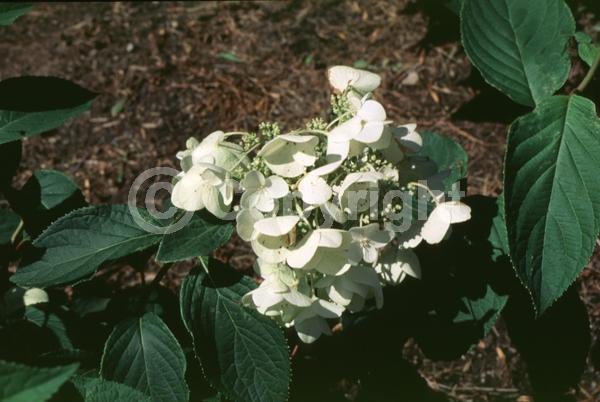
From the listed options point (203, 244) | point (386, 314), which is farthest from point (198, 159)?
point (386, 314)

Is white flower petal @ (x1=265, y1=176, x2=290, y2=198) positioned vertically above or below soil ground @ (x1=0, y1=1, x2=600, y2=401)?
above

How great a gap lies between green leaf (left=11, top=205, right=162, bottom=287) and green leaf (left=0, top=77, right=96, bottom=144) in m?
0.24

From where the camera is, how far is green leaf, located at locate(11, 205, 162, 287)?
1.43 metres

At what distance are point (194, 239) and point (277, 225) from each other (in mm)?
237

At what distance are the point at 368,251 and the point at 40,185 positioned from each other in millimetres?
1112

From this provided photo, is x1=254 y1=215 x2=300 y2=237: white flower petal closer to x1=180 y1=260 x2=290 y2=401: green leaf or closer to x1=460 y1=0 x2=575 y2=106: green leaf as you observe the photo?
x1=180 y1=260 x2=290 y2=401: green leaf

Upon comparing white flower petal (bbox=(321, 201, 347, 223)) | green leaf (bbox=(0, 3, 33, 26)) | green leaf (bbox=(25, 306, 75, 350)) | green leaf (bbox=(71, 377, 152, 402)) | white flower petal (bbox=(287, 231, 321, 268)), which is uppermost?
green leaf (bbox=(0, 3, 33, 26))

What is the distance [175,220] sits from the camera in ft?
4.79

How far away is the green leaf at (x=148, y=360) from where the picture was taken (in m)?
1.50

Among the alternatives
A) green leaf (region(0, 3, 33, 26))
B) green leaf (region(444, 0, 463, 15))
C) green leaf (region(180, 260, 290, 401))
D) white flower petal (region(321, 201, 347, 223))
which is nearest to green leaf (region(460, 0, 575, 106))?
green leaf (region(444, 0, 463, 15))

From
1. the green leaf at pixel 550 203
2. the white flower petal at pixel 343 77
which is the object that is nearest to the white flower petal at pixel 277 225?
the white flower petal at pixel 343 77

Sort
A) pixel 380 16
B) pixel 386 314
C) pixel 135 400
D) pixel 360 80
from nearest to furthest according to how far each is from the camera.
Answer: pixel 135 400 < pixel 360 80 < pixel 386 314 < pixel 380 16

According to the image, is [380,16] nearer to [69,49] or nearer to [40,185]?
[69,49]

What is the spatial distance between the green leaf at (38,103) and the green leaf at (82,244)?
0.80 feet
